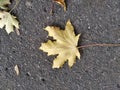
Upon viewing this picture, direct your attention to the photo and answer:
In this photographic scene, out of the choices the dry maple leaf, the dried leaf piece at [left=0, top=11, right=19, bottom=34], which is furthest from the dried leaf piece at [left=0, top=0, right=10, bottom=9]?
the dry maple leaf

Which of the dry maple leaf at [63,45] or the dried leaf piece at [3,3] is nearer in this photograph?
the dry maple leaf at [63,45]

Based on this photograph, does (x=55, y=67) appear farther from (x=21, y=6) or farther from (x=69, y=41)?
(x=21, y=6)

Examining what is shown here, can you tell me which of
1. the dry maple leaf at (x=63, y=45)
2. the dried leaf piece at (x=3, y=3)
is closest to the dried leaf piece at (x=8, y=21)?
the dried leaf piece at (x=3, y=3)

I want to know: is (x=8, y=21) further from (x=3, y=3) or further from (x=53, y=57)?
(x=53, y=57)

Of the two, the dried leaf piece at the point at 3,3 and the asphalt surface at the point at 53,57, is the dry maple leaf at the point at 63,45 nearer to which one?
the asphalt surface at the point at 53,57

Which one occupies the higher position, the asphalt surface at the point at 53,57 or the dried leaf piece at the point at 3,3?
the dried leaf piece at the point at 3,3

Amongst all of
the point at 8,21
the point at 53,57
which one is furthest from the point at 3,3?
the point at 53,57

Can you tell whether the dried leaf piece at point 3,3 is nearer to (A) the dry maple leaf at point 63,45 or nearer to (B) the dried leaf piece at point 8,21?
(B) the dried leaf piece at point 8,21
